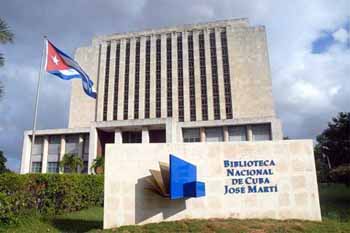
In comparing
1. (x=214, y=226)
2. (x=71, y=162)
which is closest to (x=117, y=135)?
(x=71, y=162)

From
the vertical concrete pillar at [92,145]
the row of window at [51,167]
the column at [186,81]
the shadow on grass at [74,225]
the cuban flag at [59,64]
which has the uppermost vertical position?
the column at [186,81]

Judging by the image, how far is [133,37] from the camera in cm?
5166

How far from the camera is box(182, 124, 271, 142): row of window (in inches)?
1492

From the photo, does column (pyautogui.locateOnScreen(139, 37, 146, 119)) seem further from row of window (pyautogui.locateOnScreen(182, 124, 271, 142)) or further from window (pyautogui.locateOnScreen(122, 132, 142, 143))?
row of window (pyautogui.locateOnScreen(182, 124, 271, 142))

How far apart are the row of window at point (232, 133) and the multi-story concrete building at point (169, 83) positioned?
0.20m

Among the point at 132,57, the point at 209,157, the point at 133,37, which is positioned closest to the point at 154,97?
the point at 132,57

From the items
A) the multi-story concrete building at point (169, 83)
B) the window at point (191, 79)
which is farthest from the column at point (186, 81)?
the window at point (191, 79)

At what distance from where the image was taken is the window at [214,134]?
39094mm

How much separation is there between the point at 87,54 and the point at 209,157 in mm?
46823

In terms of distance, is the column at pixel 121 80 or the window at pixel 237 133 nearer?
the window at pixel 237 133

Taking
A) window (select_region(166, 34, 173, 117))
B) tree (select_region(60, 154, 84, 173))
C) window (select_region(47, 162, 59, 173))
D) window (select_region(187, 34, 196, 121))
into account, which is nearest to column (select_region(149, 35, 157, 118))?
window (select_region(166, 34, 173, 117))

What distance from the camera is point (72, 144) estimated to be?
1615 inches

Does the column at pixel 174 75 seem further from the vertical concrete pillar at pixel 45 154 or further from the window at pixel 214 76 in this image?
the vertical concrete pillar at pixel 45 154

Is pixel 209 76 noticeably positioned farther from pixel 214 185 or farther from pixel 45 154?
pixel 214 185
